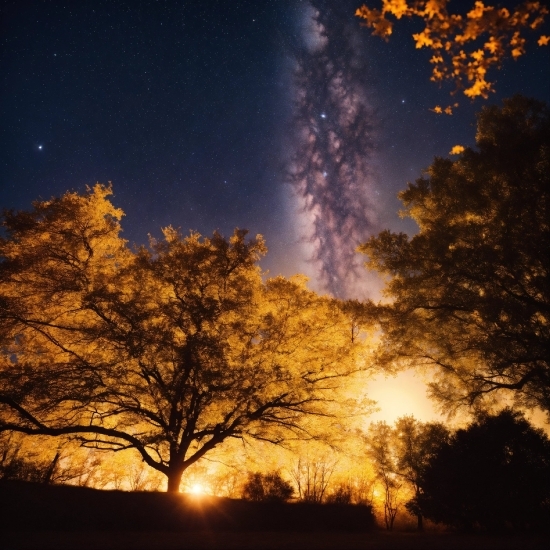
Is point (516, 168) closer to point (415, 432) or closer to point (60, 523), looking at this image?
point (60, 523)

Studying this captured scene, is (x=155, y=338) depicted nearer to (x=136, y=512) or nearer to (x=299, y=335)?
(x=136, y=512)

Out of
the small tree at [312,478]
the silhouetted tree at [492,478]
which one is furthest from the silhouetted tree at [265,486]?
the silhouetted tree at [492,478]

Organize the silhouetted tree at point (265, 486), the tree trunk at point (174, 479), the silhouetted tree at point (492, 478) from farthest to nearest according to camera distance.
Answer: the silhouetted tree at point (265, 486), the tree trunk at point (174, 479), the silhouetted tree at point (492, 478)

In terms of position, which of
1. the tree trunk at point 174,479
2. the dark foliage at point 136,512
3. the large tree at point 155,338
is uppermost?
the large tree at point 155,338

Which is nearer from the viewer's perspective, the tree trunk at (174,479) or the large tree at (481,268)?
the large tree at (481,268)

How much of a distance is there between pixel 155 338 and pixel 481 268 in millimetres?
8537

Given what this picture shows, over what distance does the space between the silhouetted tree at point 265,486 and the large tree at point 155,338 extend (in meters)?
6.14

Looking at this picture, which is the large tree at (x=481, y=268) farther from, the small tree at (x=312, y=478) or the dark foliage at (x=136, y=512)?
the small tree at (x=312, y=478)

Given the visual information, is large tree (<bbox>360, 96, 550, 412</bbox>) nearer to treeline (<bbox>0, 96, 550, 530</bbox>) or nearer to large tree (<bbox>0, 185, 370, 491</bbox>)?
treeline (<bbox>0, 96, 550, 530</bbox>)

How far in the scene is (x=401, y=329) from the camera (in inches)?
374

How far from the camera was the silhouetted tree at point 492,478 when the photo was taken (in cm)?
644

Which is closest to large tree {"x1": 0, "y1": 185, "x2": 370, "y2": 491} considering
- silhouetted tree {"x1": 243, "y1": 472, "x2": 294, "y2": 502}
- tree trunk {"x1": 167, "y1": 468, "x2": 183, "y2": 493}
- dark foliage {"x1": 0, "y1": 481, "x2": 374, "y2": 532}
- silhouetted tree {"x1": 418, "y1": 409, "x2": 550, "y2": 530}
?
tree trunk {"x1": 167, "y1": 468, "x2": 183, "y2": 493}

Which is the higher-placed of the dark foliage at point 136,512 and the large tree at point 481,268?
the large tree at point 481,268

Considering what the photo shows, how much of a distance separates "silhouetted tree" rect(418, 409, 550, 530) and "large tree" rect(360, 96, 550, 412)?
5.68ft
